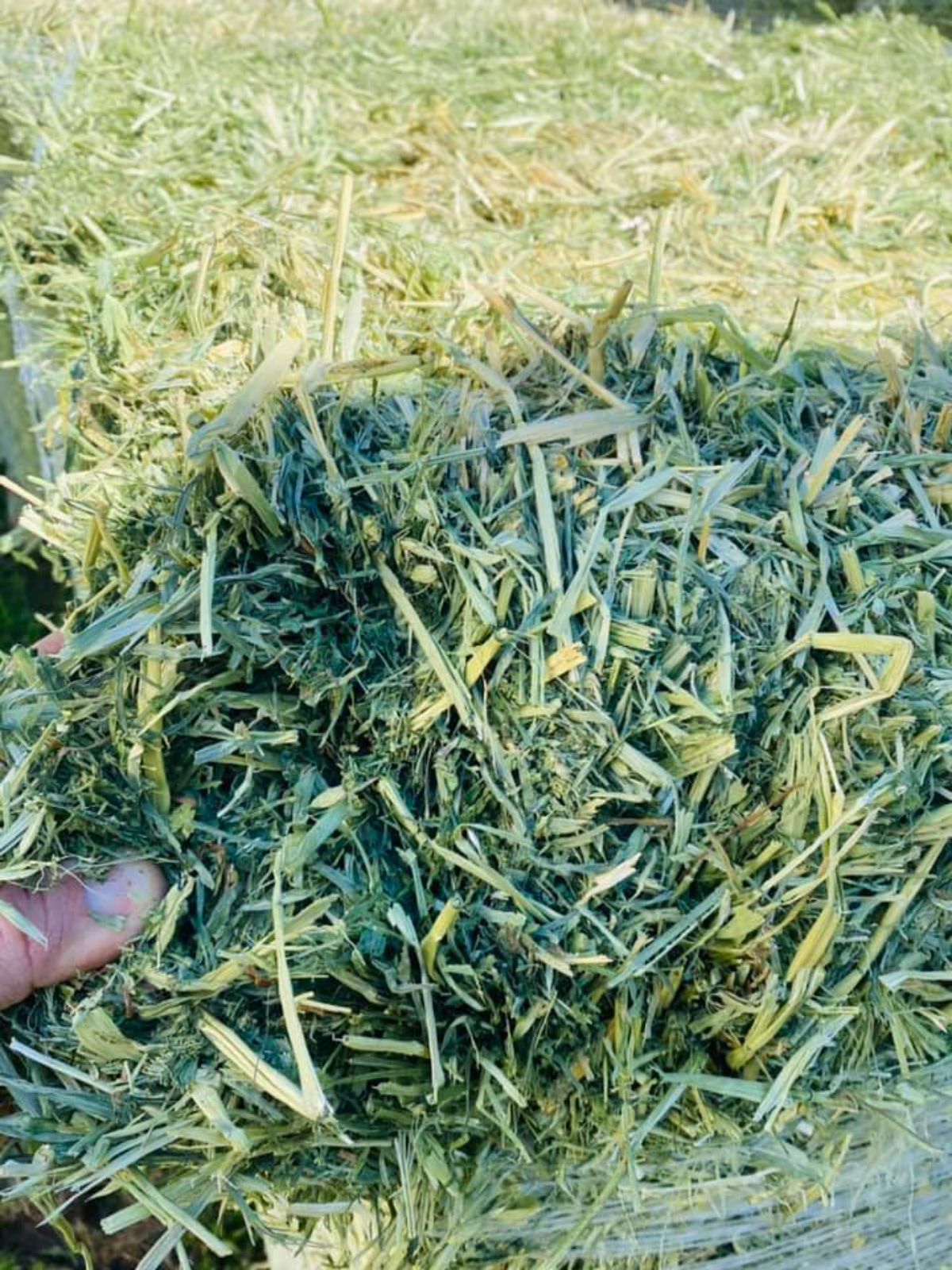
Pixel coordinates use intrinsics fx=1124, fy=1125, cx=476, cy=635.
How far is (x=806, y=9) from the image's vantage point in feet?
12.1

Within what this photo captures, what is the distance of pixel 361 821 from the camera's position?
1.25 meters

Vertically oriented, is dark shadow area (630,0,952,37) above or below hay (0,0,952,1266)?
above

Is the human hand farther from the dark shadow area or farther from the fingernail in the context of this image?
the dark shadow area

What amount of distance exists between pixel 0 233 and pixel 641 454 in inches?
51.8

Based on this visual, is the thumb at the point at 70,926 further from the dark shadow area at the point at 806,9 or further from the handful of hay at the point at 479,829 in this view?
the dark shadow area at the point at 806,9

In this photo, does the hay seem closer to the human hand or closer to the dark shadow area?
the human hand

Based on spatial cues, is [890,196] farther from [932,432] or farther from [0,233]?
[0,233]

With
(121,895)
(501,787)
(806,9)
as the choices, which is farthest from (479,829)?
(806,9)

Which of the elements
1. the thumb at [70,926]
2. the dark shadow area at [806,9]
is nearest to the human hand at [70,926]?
the thumb at [70,926]

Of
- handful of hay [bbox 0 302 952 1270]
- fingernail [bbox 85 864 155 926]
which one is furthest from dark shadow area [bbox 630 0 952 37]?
fingernail [bbox 85 864 155 926]

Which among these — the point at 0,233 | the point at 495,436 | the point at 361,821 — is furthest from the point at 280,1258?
the point at 0,233

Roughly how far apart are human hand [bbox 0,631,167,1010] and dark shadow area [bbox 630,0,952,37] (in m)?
3.37

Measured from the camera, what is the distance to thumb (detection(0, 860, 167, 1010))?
3.88 feet

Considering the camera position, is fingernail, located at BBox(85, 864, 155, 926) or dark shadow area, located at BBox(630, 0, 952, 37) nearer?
fingernail, located at BBox(85, 864, 155, 926)
